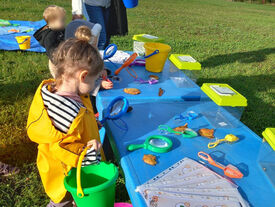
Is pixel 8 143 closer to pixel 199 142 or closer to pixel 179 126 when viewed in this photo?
pixel 179 126

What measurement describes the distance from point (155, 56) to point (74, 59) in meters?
1.11

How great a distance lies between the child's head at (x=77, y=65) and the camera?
1.11m

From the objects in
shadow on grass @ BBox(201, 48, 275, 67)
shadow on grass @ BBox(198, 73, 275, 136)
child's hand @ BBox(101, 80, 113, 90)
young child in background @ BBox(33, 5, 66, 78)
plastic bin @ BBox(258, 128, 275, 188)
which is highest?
young child in background @ BBox(33, 5, 66, 78)

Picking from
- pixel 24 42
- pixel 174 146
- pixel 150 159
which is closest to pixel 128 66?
pixel 174 146

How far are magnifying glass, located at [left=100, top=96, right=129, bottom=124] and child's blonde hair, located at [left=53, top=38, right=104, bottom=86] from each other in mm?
361

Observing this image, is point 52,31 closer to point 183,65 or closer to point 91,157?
point 183,65

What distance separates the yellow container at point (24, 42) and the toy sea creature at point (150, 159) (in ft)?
10.4

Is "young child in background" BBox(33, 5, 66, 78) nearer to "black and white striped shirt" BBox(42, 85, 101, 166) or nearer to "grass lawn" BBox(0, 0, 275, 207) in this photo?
"grass lawn" BBox(0, 0, 275, 207)

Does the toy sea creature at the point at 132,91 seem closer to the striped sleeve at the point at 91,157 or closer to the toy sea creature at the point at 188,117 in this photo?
the toy sea creature at the point at 188,117

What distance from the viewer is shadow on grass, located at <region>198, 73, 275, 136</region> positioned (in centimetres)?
259

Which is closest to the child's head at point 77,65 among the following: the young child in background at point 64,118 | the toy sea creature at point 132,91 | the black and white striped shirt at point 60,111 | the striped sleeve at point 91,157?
the young child in background at point 64,118

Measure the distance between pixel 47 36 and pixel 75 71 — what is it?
149 cm

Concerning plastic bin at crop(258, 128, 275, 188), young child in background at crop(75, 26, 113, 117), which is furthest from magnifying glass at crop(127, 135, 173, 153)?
young child in background at crop(75, 26, 113, 117)

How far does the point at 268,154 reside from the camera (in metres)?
1.24
